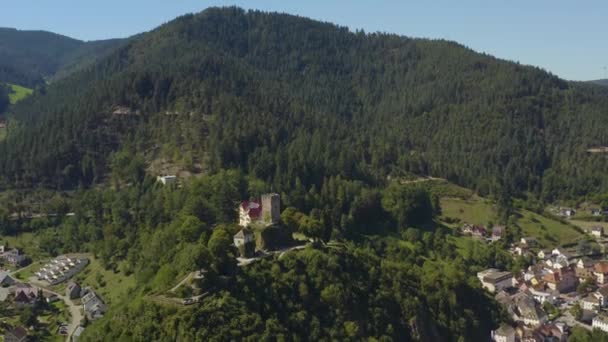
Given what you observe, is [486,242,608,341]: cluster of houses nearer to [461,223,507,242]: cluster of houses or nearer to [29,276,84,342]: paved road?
[461,223,507,242]: cluster of houses

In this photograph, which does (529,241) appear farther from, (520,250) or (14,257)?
(14,257)

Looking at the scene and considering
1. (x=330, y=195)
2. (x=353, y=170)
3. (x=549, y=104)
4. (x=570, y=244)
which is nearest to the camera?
(x=330, y=195)

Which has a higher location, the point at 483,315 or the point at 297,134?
the point at 297,134

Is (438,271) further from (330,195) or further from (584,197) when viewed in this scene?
(584,197)

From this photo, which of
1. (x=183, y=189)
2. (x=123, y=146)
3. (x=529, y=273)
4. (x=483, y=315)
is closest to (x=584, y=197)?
(x=529, y=273)

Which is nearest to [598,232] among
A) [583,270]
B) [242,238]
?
[583,270]

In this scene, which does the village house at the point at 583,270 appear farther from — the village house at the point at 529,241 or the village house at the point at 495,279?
the village house at the point at 495,279

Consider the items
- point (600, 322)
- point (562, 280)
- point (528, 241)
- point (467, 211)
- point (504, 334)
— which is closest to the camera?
point (504, 334)
